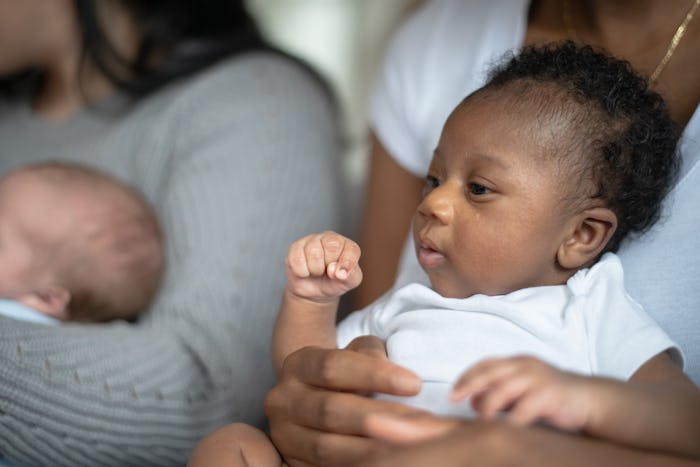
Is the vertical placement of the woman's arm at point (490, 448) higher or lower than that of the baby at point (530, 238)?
lower

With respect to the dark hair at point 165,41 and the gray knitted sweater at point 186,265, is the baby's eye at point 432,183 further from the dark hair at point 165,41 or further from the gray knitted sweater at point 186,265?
the dark hair at point 165,41

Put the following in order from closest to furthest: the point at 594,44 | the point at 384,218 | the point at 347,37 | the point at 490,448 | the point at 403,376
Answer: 1. the point at 490,448
2. the point at 403,376
3. the point at 594,44
4. the point at 384,218
5. the point at 347,37

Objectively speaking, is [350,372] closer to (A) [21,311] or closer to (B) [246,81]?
(A) [21,311]

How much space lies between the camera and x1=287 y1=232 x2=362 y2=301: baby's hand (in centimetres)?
97

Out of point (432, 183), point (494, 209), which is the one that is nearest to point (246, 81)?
point (432, 183)

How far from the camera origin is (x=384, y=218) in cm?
150

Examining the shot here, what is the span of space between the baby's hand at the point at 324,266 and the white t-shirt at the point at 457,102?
160mm

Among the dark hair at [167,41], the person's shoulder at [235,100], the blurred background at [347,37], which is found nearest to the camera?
the person's shoulder at [235,100]

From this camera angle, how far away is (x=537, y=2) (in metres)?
1.32

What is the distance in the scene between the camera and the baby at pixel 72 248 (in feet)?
4.45

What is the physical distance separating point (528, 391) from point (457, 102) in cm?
63

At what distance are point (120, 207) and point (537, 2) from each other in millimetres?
806

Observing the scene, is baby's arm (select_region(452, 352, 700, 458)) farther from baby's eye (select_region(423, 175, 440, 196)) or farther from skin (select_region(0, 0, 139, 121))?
skin (select_region(0, 0, 139, 121))

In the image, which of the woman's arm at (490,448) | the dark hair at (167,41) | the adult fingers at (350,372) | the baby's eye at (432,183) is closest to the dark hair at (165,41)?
the dark hair at (167,41)
